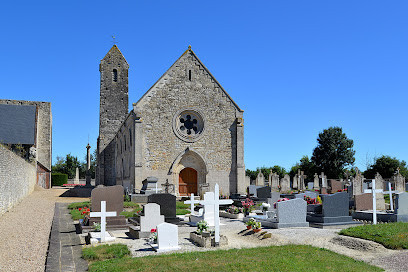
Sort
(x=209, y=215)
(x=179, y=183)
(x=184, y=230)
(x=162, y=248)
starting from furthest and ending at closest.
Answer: (x=179, y=183), (x=209, y=215), (x=184, y=230), (x=162, y=248)

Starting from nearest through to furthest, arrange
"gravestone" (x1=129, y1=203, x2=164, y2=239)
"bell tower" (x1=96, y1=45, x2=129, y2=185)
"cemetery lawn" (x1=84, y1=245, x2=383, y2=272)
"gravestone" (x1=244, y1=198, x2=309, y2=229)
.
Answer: "cemetery lawn" (x1=84, y1=245, x2=383, y2=272) → "gravestone" (x1=129, y1=203, x2=164, y2=239) → "gravestone" (x1=244, y1=198, x2=309, y2=229) → "bell tower" (x1=96, y1=45, x2=129, y2=185)

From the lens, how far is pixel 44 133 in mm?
48156

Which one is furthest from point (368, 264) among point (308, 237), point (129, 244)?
point (129, 244)

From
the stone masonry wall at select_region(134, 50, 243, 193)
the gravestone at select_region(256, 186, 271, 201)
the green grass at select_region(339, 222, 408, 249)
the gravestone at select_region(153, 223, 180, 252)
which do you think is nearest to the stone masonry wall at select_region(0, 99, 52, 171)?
the stone masonry wall at select_region(134, 50, 243, 193)

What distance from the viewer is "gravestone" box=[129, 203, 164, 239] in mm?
10922

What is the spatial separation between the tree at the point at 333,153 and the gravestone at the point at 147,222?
46197mm

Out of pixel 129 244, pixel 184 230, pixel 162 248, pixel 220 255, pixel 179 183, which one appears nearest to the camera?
pixel 220 255

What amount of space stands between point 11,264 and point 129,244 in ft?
10.0

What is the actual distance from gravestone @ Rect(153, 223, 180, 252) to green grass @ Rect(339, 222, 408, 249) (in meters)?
4.87

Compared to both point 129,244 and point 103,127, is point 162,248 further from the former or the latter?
point 103,127

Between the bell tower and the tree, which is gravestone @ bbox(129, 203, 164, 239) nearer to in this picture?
the bell tower

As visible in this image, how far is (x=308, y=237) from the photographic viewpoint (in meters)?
10.2

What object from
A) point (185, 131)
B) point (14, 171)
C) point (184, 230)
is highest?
point (185, 131)

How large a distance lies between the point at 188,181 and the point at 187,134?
346 cm
